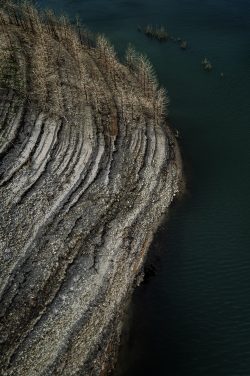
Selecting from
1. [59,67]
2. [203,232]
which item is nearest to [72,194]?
[203,232]

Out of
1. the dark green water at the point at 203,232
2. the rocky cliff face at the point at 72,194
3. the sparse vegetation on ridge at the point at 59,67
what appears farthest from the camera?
the sparse vegetation on ridge at the point at 59,67

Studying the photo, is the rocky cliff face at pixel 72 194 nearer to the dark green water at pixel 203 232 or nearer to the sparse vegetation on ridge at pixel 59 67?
the sparse vegetation on ridge at pixel 59 67

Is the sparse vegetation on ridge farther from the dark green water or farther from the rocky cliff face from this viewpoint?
the dark green water

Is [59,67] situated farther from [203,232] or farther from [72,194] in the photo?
[203,232]

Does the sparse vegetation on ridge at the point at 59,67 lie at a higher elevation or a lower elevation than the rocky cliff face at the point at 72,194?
higher

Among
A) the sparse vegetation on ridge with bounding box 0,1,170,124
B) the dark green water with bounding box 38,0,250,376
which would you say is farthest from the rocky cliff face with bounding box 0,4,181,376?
the dark green water with bounding box 38,0,250,376

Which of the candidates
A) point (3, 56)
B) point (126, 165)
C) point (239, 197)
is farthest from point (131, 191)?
point (3, 56)

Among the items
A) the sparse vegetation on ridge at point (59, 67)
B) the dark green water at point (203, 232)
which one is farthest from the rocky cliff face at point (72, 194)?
the dark green water at point (203, 232)

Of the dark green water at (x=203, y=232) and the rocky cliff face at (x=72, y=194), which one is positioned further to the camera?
the dark green water at (x=203, y=232)
